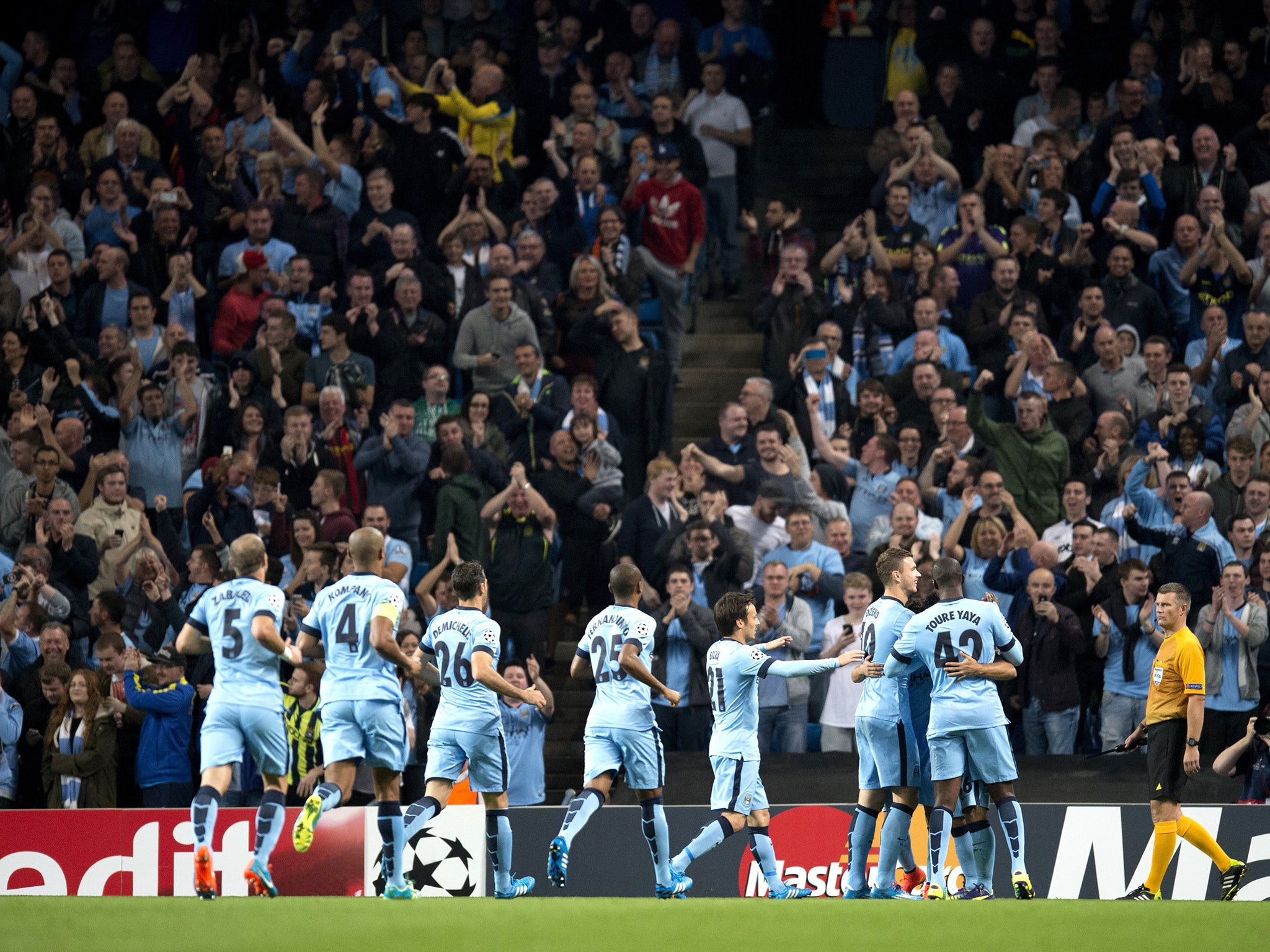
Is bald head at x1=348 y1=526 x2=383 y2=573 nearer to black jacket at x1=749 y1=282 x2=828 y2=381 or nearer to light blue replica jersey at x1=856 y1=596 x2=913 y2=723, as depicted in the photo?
light blue replica jersey at x1=856 y1=596 x2=913 y2=723

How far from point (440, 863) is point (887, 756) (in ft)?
12.6

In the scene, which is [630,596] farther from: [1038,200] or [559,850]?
[1038,200]

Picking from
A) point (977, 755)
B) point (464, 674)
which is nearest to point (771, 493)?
point (977, 755)

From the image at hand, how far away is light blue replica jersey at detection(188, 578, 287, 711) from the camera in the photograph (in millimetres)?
11461

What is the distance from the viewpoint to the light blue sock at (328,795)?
1110 centimetres

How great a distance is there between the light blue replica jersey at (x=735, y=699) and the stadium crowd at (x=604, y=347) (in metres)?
2.69

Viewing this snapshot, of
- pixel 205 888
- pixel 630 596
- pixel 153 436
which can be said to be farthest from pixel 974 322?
pixel 205 888

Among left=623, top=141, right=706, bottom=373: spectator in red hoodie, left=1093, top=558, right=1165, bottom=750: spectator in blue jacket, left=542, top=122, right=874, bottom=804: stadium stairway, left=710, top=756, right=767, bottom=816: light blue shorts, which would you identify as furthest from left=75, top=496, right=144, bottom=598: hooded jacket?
left=1093, top=558, right=1165, bottom=750: spectator in blue jacket

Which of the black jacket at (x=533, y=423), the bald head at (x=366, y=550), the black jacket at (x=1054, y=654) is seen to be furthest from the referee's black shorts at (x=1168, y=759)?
the black jacket at (x=533, y=423)

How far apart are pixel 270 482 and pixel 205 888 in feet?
19.6

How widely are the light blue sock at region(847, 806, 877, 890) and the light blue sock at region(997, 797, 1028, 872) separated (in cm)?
88

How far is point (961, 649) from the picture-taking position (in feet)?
38.2

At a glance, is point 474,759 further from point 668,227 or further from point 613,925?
point 668,227

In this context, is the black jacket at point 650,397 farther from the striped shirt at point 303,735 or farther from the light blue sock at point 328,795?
the light blue sock at point 328,795
